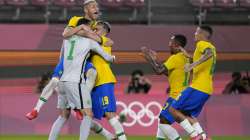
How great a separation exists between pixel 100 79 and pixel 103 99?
1.15 ft

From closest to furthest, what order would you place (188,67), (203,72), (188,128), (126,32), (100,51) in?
(100,51), (188,67), (188,128), (203,72), (126,32)

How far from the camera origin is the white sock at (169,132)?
1373 centimetres

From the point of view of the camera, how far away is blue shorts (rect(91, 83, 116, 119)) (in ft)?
44.1

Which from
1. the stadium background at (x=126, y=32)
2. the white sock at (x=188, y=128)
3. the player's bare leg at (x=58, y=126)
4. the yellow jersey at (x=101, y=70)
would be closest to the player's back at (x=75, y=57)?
the yellow jersey at (x=101, y=70)

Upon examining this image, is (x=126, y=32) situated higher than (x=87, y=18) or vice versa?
(x=87, y=18)

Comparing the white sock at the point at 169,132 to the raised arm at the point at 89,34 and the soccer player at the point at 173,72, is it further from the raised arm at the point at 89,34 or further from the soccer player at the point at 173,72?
the raised arm at the point at 89,34

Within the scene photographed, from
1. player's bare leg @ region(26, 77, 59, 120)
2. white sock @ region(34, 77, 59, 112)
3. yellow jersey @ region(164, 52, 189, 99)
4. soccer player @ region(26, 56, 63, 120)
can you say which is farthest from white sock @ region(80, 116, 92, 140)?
yellow jersey @ region(164, 52, 189, 99)

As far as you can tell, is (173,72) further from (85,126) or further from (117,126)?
(85,126)

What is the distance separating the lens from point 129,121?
2006 cm

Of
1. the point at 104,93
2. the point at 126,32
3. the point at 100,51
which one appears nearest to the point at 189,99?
the point at 104,93

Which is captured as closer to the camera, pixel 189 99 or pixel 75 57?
pixel 75 57

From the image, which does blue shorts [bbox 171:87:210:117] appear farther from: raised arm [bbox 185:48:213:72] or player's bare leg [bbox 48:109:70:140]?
player's bare leg [bbox 48:109:70:140]

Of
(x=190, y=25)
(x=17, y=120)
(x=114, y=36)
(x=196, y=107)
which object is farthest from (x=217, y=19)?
(x=196, y=107)

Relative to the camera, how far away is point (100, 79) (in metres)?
13.5
